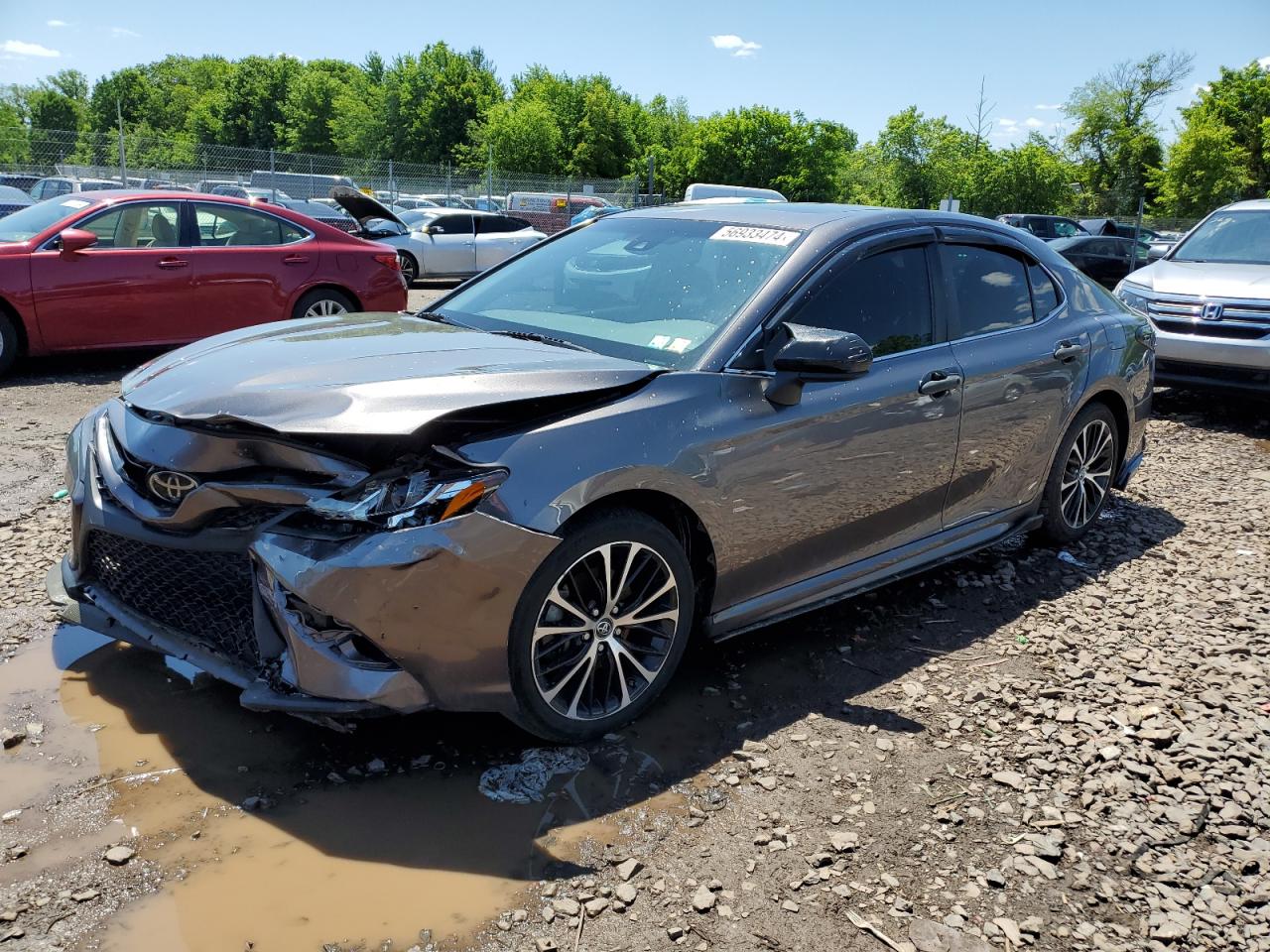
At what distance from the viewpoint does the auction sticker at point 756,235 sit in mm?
3896

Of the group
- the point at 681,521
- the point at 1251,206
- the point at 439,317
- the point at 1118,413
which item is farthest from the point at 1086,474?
the point at 1251,206

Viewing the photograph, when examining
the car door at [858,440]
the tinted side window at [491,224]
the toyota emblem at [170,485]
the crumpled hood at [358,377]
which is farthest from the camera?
the tinted side window at [491,224]

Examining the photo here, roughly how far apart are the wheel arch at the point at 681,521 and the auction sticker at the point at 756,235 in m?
1.19

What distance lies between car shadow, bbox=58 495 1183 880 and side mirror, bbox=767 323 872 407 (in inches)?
42.3

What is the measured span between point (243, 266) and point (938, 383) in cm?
679

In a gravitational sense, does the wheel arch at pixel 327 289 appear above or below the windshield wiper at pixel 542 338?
below

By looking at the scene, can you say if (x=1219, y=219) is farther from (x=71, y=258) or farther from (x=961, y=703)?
(x=71, y=258)

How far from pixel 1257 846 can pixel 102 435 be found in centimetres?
381

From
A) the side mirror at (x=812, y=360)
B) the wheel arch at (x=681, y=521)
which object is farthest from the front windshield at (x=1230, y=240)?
the wheel arch at (x=681, y=521)

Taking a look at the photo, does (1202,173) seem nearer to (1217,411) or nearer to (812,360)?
(1217,411)

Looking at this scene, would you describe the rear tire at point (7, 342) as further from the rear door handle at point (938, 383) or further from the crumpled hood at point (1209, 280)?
the crumpled hood at point (1209, 280)

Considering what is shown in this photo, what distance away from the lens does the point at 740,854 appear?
2.78 m

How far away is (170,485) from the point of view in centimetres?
304

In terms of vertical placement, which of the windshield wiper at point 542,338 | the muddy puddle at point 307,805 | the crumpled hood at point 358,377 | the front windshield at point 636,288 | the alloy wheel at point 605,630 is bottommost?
the muddy puddle at point 307,805
